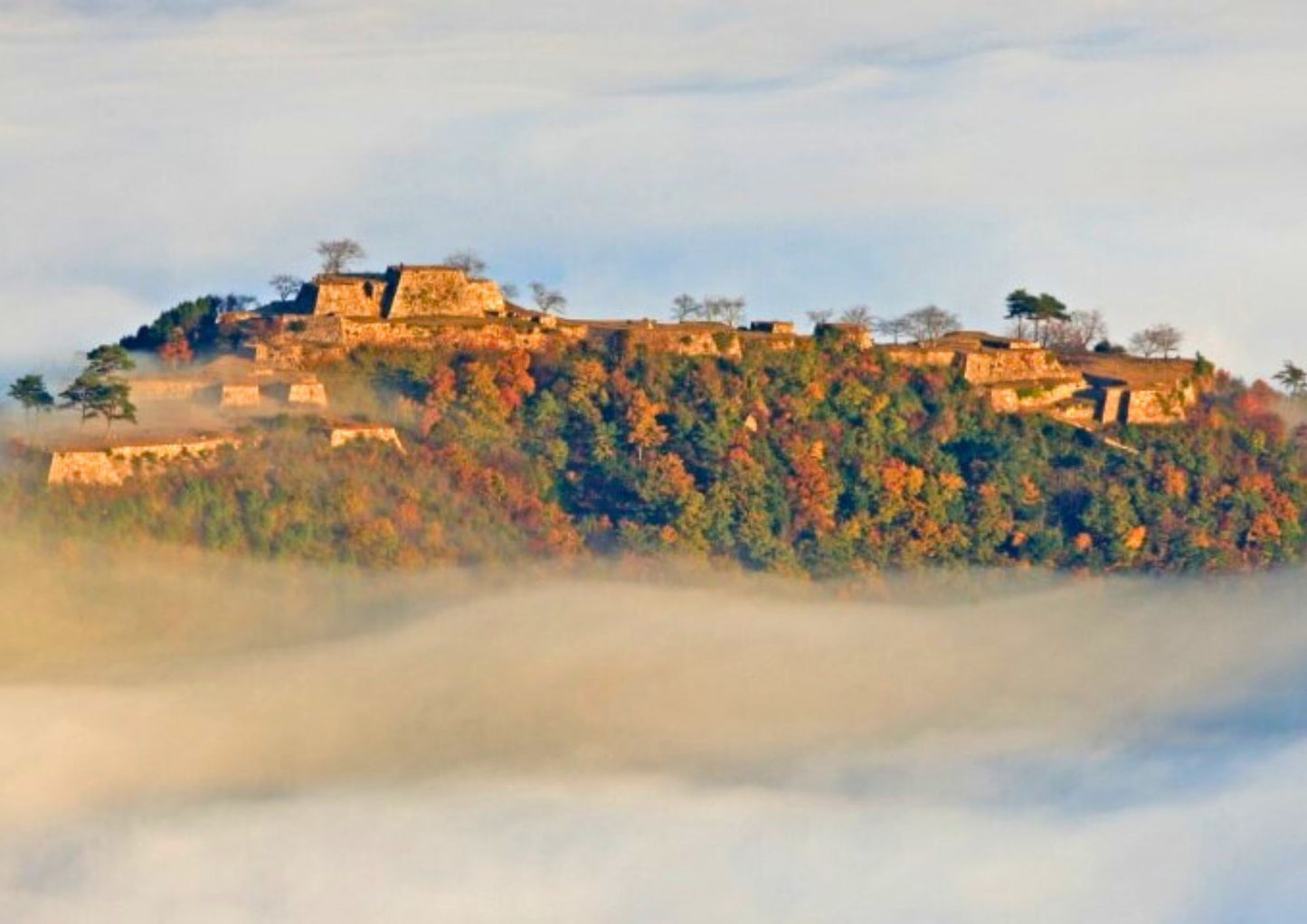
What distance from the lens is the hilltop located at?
508 feet

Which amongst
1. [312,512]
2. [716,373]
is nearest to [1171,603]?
[716,373]

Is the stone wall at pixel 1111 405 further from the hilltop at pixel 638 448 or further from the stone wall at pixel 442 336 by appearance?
the stone wall at pixel 442 336

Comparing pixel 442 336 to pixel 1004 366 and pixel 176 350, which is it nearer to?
pixel 176 350

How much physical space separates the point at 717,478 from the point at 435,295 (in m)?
10.6

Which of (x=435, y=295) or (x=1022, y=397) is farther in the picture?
(x=1022, y=397)

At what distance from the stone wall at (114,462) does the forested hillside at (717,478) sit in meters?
0.42

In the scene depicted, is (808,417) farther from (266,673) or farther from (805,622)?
(266,673)

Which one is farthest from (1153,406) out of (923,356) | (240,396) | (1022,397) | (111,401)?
(111,401)

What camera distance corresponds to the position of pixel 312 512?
155 metres

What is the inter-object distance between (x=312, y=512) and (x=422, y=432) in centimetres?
574

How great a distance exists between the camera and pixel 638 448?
16138 centimetres

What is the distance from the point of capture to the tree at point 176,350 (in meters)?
162

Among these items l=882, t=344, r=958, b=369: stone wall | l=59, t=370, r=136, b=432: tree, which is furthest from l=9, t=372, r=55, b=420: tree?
l=882, t=344, r=958, b=369: stone wall

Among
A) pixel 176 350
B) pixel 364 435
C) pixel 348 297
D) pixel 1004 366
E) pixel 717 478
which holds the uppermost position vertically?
pixel 348 297
